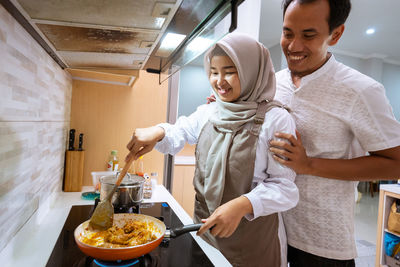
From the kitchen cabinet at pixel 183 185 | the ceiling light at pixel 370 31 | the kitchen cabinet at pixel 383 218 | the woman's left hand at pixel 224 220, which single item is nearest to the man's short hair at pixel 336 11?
the woman's left hand at pixel 224 220

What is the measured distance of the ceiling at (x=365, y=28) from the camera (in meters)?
3.40

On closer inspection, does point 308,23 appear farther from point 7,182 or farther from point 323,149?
point 7,182

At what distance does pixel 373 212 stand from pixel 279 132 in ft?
14.4

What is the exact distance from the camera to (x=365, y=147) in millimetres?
865

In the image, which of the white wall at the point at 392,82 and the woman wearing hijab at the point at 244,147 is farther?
the white wall at the point at 392,82

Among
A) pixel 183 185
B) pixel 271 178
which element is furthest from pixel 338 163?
pixel 183 185

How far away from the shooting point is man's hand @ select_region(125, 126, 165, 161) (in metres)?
0.95

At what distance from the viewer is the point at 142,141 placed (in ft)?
3.14

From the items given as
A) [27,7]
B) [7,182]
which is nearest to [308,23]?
[27,7]

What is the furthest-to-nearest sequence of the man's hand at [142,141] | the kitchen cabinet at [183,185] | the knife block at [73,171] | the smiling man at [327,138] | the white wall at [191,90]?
1. the white wall at [191,90]
2. the kitchen cabinet at [183,185]
3. the knife block at [73,171]
4. the man's hand at [142,141]
5. the smiling man at [327,138]

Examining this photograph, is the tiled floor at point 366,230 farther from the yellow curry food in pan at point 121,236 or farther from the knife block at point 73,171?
the knife block at point 73,171

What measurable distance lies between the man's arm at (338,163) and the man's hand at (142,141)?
1.47 feet

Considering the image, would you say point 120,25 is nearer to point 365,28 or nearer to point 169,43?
point 169,43

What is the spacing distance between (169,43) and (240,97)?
33 cm
